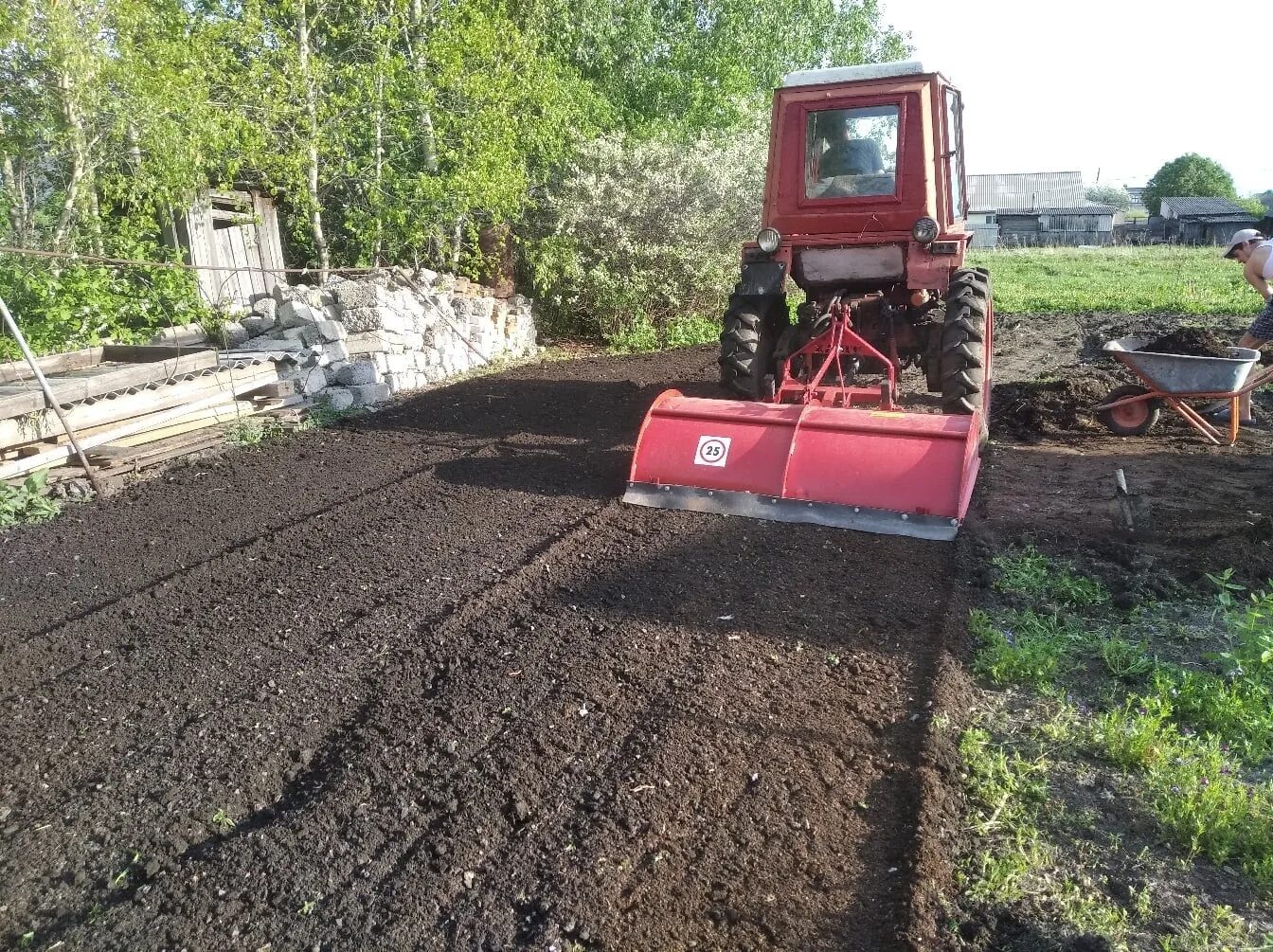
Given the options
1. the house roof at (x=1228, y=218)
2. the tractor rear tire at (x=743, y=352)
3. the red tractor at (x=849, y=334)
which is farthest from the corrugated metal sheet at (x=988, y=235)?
the tractor rear tire at (x=743, y=352)

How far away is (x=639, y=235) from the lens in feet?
44.5

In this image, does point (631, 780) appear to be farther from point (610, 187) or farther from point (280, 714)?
point (610, 187)

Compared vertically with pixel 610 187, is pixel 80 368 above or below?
below

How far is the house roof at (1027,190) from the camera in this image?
5972cm

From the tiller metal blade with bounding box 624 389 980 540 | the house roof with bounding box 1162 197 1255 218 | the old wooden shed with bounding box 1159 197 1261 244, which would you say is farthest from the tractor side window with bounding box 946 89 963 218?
the house roof with bounding box 1162 197 1255 218

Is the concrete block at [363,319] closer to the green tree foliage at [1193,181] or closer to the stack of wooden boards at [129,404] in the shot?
the stack of wooden boards at [129,404]

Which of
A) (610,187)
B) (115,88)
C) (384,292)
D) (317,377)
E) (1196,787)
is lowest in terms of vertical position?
(1196,787)

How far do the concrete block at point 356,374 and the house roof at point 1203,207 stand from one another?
172 ft

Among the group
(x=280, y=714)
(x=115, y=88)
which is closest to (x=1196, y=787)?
(x=280, y=714)

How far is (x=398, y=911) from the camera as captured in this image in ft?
8.29

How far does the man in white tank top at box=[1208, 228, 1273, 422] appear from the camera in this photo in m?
7.41

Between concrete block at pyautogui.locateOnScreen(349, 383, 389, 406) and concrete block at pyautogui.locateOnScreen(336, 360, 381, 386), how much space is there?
48 mm

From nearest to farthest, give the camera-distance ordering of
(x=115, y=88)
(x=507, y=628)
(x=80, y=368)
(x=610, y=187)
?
(x=507, y=628) → (x=80, y=368) → (x=115, y=88) → (x=610, y=187)

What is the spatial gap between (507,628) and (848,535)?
6.62ft
